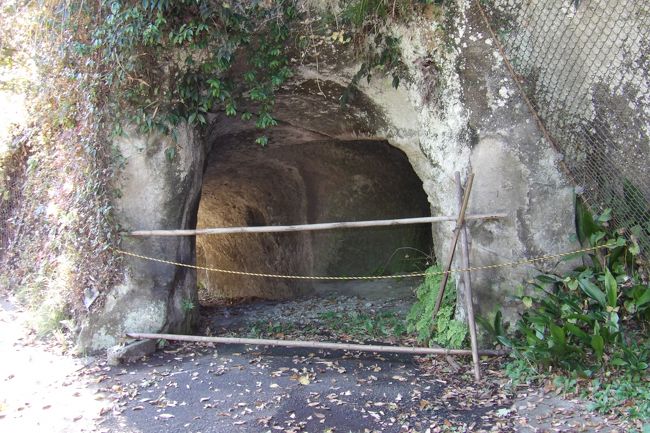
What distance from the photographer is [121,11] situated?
231 inches

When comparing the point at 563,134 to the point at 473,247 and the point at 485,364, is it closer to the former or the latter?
the point at 473,247

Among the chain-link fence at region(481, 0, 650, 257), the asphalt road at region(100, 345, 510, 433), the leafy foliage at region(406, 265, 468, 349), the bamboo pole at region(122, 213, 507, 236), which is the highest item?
the chain-link fence at region(481, 0, 650, 257)

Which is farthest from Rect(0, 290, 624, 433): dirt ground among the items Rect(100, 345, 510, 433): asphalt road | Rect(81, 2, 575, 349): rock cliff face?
Rect(81, 2, 575, 349): rock cliff face

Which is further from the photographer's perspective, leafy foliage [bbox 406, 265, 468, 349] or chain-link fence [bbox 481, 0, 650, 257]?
leafy foliage [bbox 406, 265, 468, 349]

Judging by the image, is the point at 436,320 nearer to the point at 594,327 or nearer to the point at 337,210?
→ the point at 594,327

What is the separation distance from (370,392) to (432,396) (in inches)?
20.7

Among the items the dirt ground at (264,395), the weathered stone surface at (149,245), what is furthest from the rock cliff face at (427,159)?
the dirt ground at (264,395)

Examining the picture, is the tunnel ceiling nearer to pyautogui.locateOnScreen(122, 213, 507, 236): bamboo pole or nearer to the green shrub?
pyautogui.locateOnScreen(122, 213, 507, 236): bamboo pole

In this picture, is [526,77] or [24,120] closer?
[526,77]

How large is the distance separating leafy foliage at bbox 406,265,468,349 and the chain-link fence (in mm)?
1703

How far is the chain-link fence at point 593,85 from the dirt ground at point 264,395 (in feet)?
6.23

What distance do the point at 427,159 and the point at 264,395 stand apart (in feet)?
10.5

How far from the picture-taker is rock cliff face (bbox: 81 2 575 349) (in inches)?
218

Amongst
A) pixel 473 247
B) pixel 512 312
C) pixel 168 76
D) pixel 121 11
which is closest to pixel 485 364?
pixel 512 312
